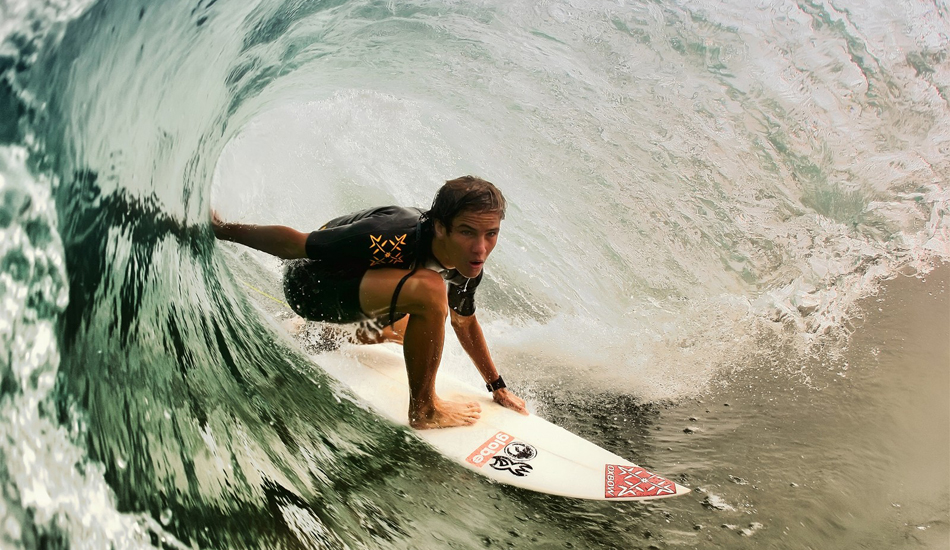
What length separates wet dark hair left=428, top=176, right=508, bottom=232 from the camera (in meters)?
2.27

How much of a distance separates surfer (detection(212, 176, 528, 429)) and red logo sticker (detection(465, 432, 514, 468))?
347mm

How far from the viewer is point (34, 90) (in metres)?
1.37

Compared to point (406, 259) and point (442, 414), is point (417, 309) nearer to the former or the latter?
point (406, 259)

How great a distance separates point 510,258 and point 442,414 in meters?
1.58

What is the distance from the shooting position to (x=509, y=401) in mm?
3027

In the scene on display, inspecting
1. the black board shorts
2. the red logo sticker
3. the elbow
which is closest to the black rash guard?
the black board shorts

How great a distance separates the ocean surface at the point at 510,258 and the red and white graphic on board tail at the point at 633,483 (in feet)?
0.25

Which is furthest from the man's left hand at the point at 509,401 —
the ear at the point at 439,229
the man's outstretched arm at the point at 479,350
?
the ear at the point at 439,229

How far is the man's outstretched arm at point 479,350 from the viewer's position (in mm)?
2857

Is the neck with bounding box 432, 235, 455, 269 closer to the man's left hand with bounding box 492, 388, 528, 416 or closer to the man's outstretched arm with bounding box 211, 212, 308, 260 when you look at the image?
the man's outstretched arm with bounding box 211, 212, 308, 260

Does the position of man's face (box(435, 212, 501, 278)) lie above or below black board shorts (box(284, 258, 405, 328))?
above

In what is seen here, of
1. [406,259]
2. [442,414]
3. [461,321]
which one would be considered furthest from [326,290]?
[442,414]

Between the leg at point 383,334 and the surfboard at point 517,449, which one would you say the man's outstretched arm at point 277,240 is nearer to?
the leg at point 383,334

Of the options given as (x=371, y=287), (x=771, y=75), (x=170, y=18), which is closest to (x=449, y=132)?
(x=371, y=287)
